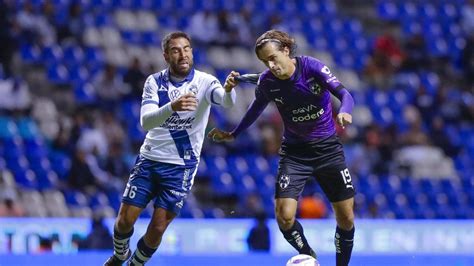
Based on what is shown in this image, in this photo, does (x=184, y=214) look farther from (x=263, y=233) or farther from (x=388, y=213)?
(x=388, y=213)

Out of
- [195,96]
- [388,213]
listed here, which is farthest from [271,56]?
[388,213]

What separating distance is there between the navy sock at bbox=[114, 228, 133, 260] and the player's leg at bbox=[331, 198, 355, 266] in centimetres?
171

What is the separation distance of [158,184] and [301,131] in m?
1.25

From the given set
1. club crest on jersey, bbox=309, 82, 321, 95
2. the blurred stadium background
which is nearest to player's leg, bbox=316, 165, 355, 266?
club crest on jersey, bbox=309, 82, 321, 95

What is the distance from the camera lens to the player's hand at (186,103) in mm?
8805

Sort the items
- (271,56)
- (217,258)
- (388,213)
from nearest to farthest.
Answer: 1. (271,56)
2. (217,258)
3. (388,213)

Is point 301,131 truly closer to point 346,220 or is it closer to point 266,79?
point 266,79

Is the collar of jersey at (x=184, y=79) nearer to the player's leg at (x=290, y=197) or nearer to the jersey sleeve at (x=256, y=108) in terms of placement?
the jersey sleeve at (x=256, y=108)

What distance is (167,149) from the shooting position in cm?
952

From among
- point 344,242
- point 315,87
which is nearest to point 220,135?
point 315,87

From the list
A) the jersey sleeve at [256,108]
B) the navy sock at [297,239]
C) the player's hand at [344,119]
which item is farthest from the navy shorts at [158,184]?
the player's hand at [344,119]

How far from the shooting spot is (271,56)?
913 centimetres

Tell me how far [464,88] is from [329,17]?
2.94 metres

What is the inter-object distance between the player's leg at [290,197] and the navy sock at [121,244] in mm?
1254
